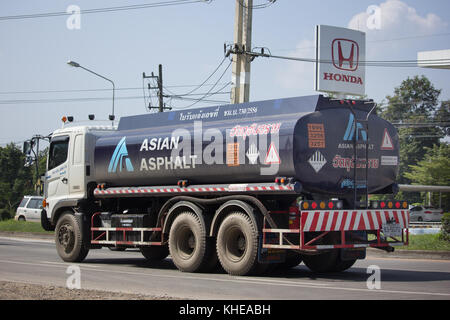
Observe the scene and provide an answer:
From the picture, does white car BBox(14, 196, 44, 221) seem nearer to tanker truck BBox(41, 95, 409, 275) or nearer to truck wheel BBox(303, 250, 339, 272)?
tanker truck BBox(41, 95, 409, 275)

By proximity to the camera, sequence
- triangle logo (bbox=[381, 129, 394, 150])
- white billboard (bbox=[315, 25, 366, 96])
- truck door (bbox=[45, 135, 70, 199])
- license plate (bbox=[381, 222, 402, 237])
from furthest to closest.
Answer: white billboard (bbox=[315, 25, 366, 96]) < truck door (bbox=[45, 135, 70, 199]) < triangle logo (bbox=[381, 129, 394, 150]) < license plate (bbox=[381, 222, 402, 237])

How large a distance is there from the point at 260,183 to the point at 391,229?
2917 millimetres

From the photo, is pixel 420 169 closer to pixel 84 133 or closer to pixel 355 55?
pixel 355 55

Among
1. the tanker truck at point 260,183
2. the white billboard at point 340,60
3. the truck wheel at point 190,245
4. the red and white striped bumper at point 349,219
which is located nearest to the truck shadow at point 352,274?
the tanker truck at point 260,183

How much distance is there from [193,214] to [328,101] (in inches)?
151

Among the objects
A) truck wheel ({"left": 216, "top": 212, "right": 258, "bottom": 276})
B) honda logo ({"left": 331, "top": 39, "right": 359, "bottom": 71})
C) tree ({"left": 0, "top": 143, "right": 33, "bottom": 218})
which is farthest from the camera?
tree ({"left": 0, "top": 143, "right": 33, "bottom": 218})

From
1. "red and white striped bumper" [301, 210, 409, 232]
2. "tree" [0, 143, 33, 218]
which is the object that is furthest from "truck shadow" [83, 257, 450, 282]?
"tree" [0, 143, 33, 218]

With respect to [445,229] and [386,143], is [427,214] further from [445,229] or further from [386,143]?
[386,143]

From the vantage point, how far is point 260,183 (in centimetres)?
1356

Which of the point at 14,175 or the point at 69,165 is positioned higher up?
the point at 69,165

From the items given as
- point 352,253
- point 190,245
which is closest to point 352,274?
point 352,253

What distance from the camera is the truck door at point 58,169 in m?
18.5

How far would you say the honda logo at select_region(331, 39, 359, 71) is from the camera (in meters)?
26.7
